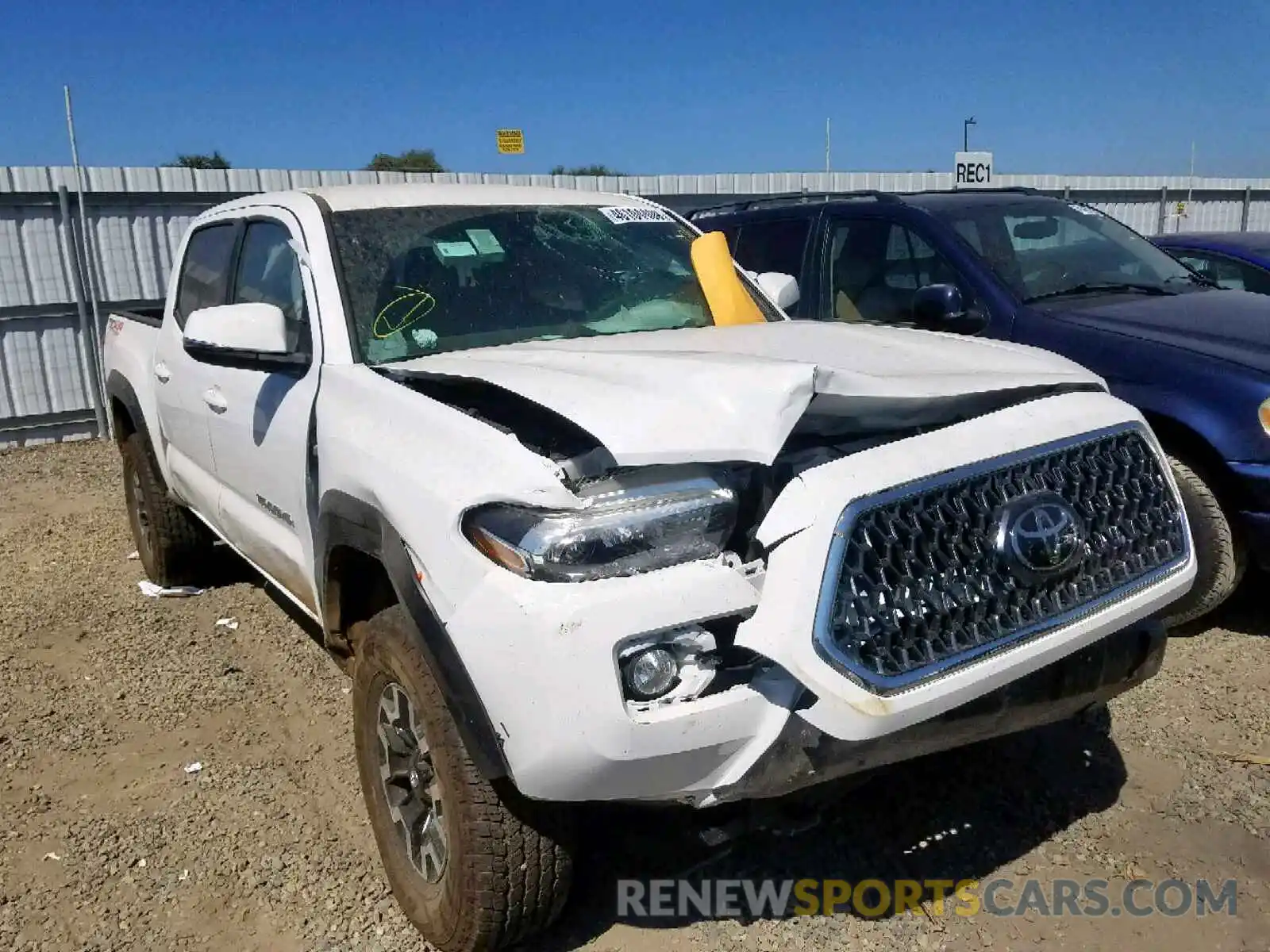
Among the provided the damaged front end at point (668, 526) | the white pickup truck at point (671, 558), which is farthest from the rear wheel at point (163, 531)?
the damaged front end at point (668, 526)

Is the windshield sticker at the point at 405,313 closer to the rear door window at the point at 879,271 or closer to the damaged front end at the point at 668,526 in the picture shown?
the damaged front end at the point at 668,526

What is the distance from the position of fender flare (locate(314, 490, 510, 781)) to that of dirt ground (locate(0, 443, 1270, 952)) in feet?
2.59

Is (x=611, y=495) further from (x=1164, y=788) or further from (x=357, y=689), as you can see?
(x=1164, y=788)

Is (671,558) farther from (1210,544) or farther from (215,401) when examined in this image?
(1210,544)

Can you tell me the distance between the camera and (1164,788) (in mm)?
3137

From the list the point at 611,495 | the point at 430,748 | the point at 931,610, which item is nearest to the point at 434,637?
the point at 430,748

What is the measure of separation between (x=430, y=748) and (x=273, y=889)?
94cm

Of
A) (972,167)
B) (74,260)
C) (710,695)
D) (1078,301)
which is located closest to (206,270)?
(710,695)

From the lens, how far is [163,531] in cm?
509

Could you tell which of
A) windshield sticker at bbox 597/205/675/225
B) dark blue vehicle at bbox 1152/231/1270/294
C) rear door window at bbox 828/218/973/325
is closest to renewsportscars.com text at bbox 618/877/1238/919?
windshield sticker at bbox 597/205/675/225

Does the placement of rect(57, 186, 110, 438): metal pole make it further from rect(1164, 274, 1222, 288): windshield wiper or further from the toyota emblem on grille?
the toyota emblem on grille

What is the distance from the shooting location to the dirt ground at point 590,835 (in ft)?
8.50

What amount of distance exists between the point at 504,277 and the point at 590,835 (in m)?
1.73

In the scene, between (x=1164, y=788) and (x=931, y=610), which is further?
(x=1164, y=788)
